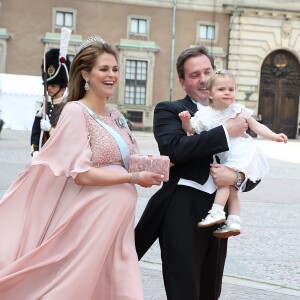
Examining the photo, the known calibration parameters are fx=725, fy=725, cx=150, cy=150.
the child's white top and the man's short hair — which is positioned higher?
the man's short hair

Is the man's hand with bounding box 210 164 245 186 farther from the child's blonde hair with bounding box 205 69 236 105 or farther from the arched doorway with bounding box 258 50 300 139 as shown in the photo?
the arched doorway with bounding box 258 50 300 139

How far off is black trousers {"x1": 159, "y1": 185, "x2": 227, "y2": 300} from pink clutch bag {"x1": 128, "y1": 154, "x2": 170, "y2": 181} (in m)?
0.30

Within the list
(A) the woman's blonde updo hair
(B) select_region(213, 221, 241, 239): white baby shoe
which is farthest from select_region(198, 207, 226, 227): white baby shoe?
(A) the woman's blonde updo hair

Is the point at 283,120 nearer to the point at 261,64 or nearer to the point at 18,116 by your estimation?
the point at 261,64

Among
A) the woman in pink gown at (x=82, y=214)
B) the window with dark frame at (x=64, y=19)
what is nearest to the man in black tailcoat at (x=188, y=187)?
the woman in pink gown at (x=82, y=214)

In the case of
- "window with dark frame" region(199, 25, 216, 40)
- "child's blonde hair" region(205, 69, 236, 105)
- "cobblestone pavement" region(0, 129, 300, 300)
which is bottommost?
"cobblestone pavement" region(0, 129, 300, 300)

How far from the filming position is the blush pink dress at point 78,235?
3752mm

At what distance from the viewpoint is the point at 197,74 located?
4.01 meters

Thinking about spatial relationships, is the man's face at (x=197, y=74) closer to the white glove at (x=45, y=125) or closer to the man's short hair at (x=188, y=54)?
the man's short hair at (x=188, y=54)

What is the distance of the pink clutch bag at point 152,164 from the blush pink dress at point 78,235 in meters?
0.13

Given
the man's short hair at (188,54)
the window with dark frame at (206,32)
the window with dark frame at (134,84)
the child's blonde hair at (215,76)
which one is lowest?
the window with dark frame at (134,84)

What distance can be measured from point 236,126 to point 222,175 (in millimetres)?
270

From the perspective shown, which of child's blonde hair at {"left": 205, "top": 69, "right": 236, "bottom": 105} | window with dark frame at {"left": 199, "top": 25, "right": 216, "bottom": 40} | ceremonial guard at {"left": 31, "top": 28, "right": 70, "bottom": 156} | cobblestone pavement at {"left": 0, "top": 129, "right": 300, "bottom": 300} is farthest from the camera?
window with dark frame at {"left": 199, "top": 25, "right": 216, "bottom": 40}

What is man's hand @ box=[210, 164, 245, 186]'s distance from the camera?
3801mm
